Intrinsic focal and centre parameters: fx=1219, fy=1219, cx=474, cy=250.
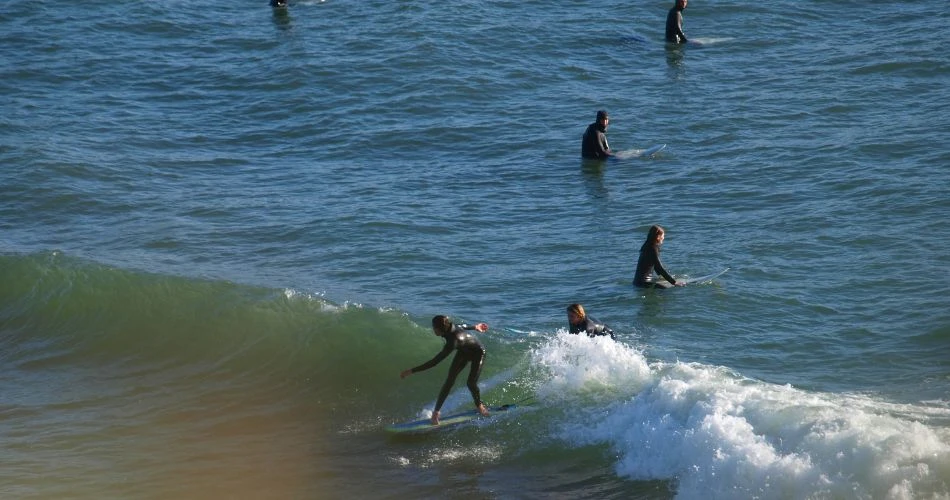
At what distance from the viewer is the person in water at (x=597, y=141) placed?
2411cm

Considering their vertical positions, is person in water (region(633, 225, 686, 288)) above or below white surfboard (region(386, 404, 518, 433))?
above

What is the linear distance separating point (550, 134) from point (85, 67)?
508 inches

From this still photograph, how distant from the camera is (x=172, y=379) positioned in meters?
17.1

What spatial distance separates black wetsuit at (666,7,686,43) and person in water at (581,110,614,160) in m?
7.67

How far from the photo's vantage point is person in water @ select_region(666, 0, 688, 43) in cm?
3072

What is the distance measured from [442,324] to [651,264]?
16.2 ft

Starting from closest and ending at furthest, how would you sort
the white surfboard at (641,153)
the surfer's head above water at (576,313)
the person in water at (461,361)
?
the person in water at (461,361)
the surfer's head above water at (576,313)
the white surfboard at (641,153)

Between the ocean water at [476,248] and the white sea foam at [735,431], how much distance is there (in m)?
0.04

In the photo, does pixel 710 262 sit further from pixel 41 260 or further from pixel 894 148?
pixel 41 260

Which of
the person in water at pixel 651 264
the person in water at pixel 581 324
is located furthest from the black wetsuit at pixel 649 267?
the person in water at pixel 581 324

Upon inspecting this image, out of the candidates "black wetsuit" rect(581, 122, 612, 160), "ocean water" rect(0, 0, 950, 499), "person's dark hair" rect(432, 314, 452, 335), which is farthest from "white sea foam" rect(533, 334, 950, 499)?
"black wetsuit" rect(581, 122, 612, 160)

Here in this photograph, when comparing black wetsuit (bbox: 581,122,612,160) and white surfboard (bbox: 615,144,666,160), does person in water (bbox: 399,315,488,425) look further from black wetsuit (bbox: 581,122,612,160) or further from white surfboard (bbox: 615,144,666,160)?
white surfboard (bbox: 615,144,666,160)

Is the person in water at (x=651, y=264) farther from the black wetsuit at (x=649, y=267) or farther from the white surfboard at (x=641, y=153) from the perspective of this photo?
the white surfboard at (x=641, y=153)

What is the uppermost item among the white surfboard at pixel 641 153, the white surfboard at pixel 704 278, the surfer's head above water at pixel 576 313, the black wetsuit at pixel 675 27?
the black wetsuit at pixel 675 27
